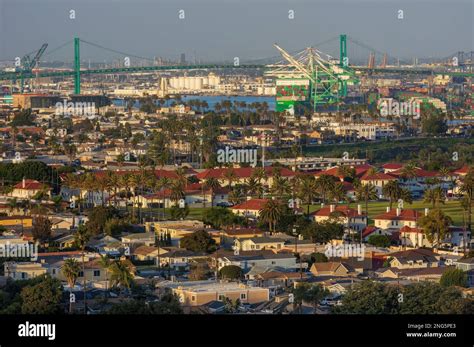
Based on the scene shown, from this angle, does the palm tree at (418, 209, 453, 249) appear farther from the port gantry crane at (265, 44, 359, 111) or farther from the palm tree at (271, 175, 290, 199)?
the port gantry crane at (265, 44, 359, 111)

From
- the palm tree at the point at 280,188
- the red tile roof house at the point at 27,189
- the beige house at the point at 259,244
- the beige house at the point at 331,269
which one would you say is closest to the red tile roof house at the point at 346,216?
the beige house at the point at 259,244

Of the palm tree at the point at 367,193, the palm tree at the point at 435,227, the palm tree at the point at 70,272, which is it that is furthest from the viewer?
the palm tree at the point at 367,193

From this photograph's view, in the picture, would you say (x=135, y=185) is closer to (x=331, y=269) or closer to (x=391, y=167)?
(x=391, y=167)

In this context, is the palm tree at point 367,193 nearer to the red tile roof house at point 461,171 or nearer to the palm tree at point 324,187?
the palm tree at point 324,187

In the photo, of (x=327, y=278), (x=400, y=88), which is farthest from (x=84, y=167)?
(x=400, y=88)

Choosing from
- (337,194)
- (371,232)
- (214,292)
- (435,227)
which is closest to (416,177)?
(337,194)

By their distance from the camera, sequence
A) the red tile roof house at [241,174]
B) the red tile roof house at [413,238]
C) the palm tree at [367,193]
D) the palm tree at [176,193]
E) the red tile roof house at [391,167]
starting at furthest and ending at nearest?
1. the red tile roof house at [391,167]
2. the red tile roof house at [241,174]
3. the palm tree at [176,193]
4. the palm tree at [367,193]
5. the red tile roof house at [413,238]

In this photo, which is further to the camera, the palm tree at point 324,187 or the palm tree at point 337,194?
the palm tree at point 324,187

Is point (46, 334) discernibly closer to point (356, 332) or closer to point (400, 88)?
point (356, 332)
